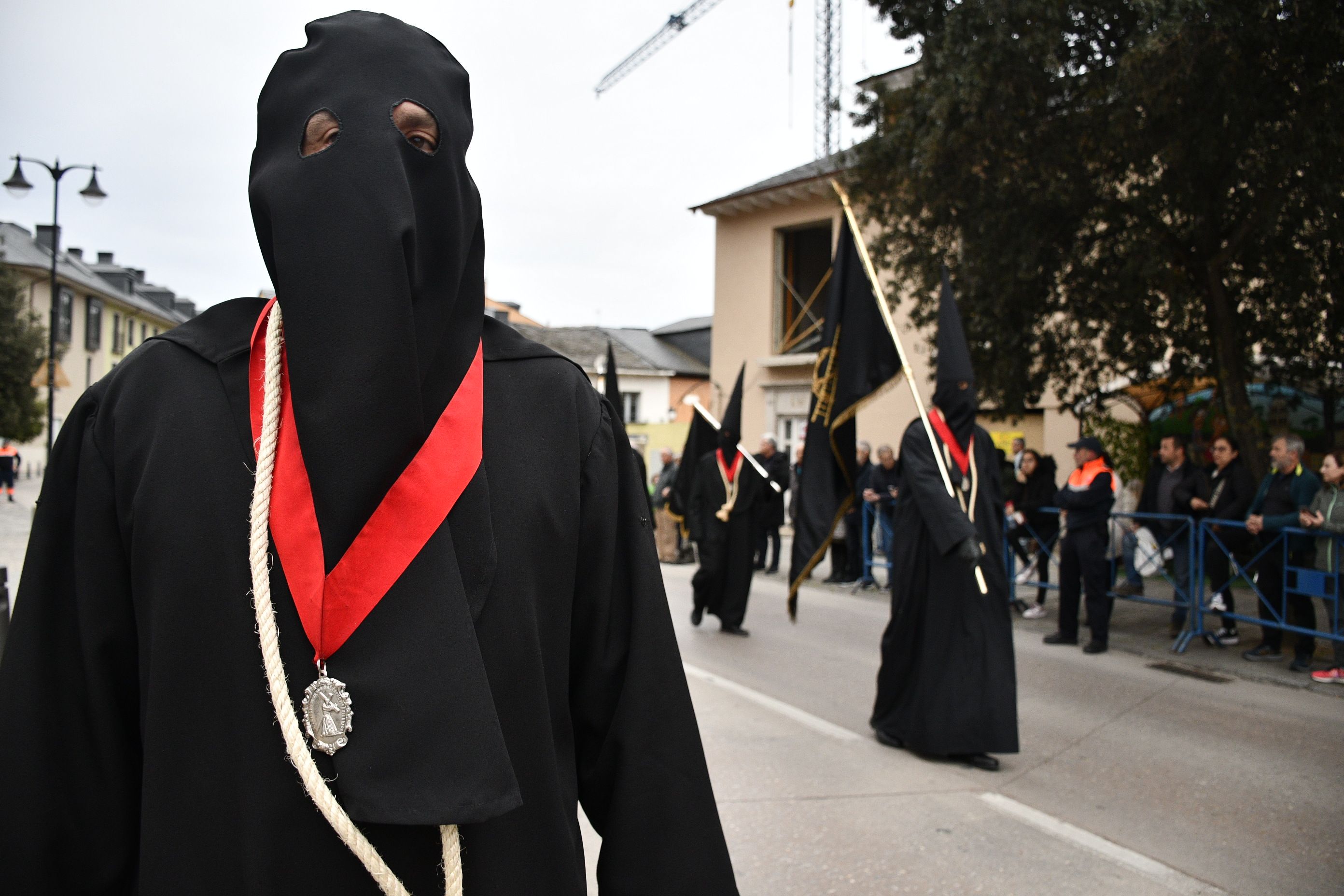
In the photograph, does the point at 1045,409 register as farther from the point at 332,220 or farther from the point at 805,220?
the point at 332,220

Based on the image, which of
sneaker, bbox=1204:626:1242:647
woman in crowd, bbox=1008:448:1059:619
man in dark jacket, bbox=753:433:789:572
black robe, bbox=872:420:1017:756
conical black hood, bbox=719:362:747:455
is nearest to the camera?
black robe, bbox=872:420:1017:756

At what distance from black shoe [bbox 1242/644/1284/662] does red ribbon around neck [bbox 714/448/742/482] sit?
4864mm

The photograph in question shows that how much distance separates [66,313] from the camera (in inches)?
1842

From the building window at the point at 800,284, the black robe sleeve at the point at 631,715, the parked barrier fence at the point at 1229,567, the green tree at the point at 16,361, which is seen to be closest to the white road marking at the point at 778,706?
the parked barrier fence at the point at 1229,567

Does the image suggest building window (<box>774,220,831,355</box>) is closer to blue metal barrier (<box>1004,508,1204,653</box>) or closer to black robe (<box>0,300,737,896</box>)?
blue metal barrier (<box>1004,508,1204,653</box>)

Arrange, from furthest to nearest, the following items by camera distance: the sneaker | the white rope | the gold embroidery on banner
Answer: the sneaker → the gold embroidery on banner → the white rope

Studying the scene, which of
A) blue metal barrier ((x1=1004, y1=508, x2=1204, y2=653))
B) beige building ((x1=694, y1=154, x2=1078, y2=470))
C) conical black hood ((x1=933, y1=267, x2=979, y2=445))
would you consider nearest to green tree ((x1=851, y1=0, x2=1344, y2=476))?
blue metal barrier ((x1=1004, y1=508, x2=1204, y2=653))

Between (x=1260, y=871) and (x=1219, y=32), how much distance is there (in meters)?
6.23

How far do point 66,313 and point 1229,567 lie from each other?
50.0 meters

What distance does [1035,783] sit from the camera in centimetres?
544

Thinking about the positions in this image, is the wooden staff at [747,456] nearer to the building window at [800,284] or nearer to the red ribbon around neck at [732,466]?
the red ribbon around neck at [732,466]

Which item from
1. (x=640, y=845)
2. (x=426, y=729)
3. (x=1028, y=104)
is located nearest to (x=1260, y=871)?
(x=640, y=845)

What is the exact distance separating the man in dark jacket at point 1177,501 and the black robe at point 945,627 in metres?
4.32

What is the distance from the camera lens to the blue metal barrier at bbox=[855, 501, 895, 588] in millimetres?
13320
